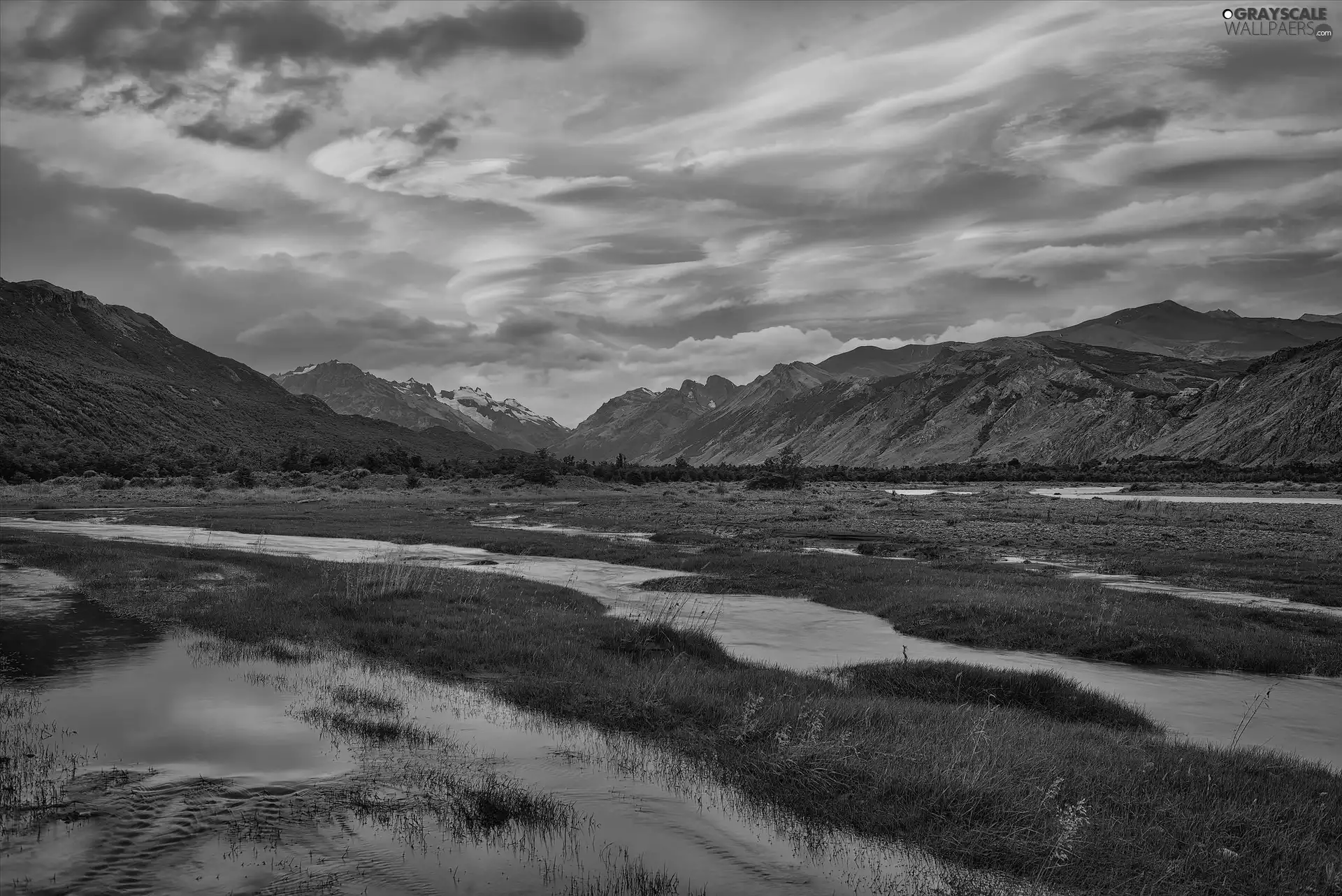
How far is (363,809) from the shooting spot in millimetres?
10562

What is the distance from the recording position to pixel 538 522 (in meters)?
64.9

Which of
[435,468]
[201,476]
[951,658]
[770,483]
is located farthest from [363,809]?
[435,468]

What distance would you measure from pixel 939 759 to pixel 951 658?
996 centimetres

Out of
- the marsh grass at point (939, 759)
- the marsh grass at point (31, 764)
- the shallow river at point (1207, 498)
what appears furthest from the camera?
the shallow river at point (1207, 498)

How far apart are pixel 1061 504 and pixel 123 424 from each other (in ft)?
598

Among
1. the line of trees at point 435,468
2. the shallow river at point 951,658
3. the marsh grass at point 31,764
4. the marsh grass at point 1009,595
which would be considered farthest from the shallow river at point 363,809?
the line of trees at point 435,468

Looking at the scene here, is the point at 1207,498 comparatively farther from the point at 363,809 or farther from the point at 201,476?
the point at 201,476

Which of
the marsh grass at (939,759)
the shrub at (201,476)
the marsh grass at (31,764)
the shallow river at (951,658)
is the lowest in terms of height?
the shallow river at (951,658)

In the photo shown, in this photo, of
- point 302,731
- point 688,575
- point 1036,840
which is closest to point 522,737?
point 302,731

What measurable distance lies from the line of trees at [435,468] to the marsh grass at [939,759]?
342ft

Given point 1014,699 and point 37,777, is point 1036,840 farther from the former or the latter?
point 37,777

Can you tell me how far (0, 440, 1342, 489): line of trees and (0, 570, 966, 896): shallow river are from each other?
108m

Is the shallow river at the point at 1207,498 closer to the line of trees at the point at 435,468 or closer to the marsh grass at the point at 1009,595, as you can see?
the line of trees at the point at 435,468

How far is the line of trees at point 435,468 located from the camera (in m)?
120
